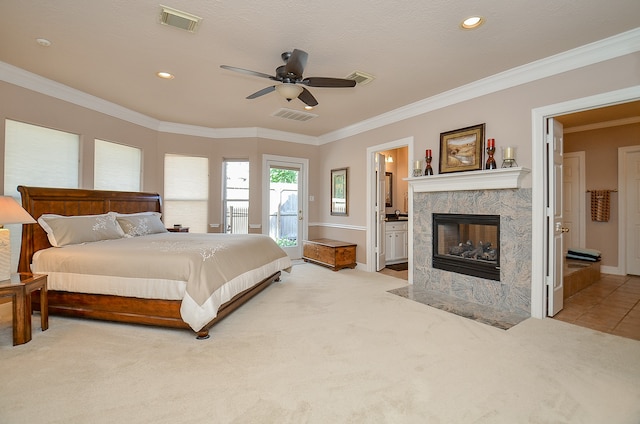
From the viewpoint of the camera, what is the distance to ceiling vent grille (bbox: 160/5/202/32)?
238 cm

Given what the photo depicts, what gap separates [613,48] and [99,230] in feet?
18.6

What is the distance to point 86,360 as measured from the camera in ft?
7.30

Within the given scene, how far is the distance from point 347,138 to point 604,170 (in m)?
4.61

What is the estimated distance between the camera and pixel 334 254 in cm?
534

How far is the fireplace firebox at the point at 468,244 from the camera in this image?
3607 millimetres

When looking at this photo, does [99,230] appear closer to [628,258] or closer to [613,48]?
[613,48]

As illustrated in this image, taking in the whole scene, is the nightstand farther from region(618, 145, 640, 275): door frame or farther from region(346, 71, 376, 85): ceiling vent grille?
region(618, 145, 640, 275): door frame

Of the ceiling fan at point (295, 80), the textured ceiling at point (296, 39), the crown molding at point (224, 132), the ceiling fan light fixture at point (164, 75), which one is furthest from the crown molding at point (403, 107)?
the ceiling fan at point (295, 80)

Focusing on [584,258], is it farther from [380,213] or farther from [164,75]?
[164,75]

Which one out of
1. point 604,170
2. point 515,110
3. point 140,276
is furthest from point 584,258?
point 140,276

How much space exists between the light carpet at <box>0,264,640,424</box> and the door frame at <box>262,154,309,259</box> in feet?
10.2

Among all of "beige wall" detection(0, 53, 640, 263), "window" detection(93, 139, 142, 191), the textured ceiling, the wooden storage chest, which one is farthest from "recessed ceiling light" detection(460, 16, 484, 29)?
"window" detection(93, 139, 142, 191)

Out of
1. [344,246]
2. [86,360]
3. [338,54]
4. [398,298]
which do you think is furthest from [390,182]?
[86,360]

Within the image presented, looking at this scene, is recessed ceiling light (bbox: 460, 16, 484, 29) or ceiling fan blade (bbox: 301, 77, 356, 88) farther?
ceiling fan blade (bbox: 301, 77, 356, 88)
